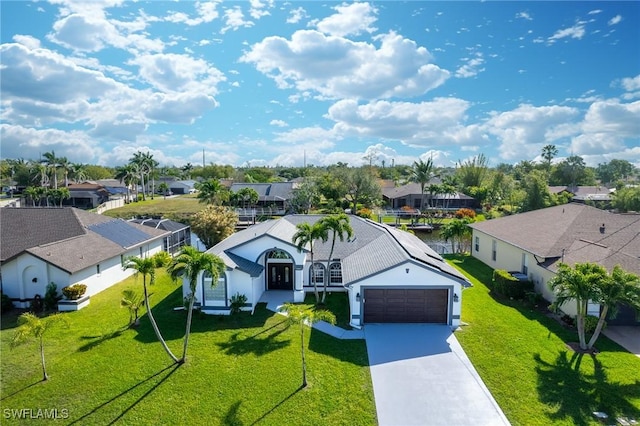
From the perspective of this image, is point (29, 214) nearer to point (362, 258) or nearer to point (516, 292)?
point (362, 258)

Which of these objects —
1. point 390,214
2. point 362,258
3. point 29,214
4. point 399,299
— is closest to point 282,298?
point 362,258

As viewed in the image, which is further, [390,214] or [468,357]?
[390,214]

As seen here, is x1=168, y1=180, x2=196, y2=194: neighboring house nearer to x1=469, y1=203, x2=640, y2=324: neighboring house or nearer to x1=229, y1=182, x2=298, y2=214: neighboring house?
x1=229, y1=182, x2=298, y2=214: neighboring house

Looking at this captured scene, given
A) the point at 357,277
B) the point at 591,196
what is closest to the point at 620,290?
the point at 357,277

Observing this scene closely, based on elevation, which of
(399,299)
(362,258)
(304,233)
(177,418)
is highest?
(304,233)

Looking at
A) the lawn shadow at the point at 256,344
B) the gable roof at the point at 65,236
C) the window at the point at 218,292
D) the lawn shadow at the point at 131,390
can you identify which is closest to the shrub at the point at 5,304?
the gable roof at the point at 65,236

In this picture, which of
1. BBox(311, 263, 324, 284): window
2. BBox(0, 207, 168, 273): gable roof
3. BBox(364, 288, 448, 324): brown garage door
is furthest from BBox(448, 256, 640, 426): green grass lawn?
BBox(0, 207, 168, 273): gable roof
